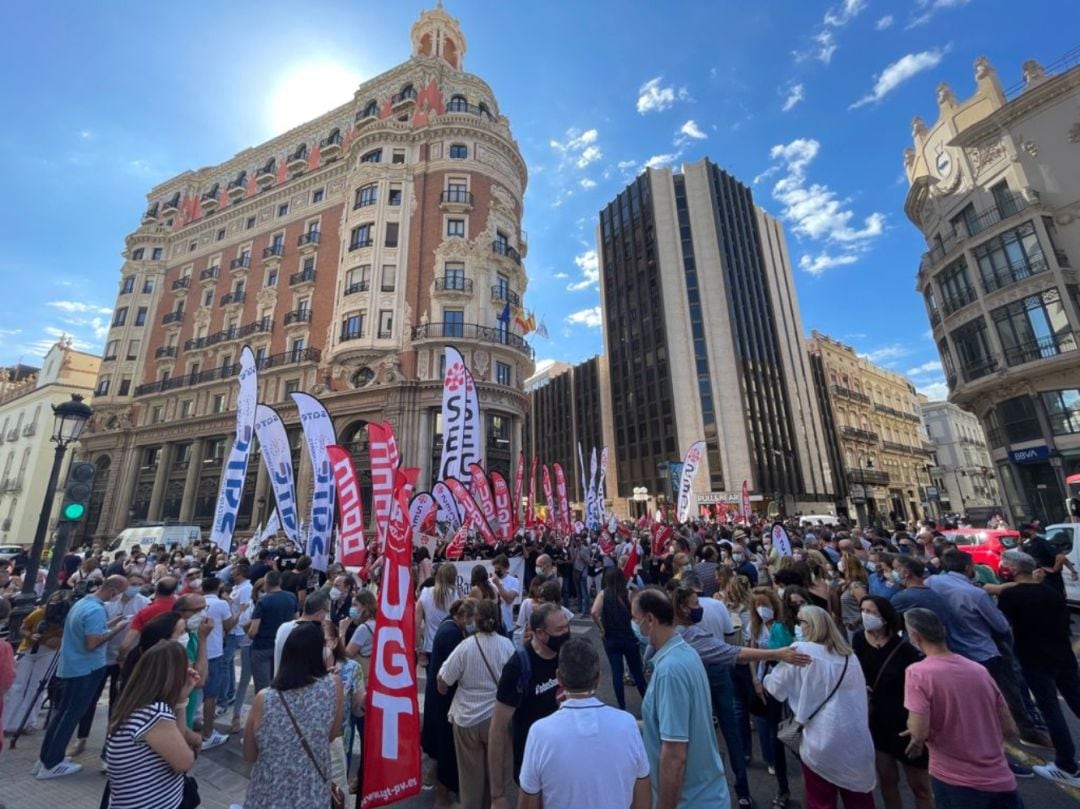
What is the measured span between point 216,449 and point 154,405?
945 cm

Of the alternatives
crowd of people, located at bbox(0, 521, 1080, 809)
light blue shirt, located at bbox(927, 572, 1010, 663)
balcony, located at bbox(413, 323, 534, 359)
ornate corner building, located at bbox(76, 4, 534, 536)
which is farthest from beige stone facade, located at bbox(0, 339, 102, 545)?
light blue shirt, located at bbox(927, 572, 1010, 663)

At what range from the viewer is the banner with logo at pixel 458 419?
1245 cm

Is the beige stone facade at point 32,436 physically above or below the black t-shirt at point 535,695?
above

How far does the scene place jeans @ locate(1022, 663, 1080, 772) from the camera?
4.44 m

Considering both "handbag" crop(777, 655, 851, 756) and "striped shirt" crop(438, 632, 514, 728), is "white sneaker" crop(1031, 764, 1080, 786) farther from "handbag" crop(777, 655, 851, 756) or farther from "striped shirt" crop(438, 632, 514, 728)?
"striped shirt" crop(438, 632, 514, 728)

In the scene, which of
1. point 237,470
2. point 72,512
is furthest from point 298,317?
point 72,512

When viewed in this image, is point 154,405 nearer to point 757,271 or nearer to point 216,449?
point 216,449

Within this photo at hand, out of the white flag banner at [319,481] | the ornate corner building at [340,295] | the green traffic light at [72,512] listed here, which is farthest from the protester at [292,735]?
the ornate corner building at [340,295]

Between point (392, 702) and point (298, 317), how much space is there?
36.0 m

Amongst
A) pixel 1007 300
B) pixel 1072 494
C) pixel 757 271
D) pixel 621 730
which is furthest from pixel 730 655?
pixel 757 271

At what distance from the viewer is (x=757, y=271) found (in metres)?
53.1

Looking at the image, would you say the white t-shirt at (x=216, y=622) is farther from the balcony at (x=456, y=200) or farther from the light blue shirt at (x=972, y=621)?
the balcony at (x=456, y=200)

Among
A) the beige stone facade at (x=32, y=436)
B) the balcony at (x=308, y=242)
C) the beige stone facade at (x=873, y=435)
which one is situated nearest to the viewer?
the balcony at (x=308, y=242)

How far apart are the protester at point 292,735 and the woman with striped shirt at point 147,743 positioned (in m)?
0.37
